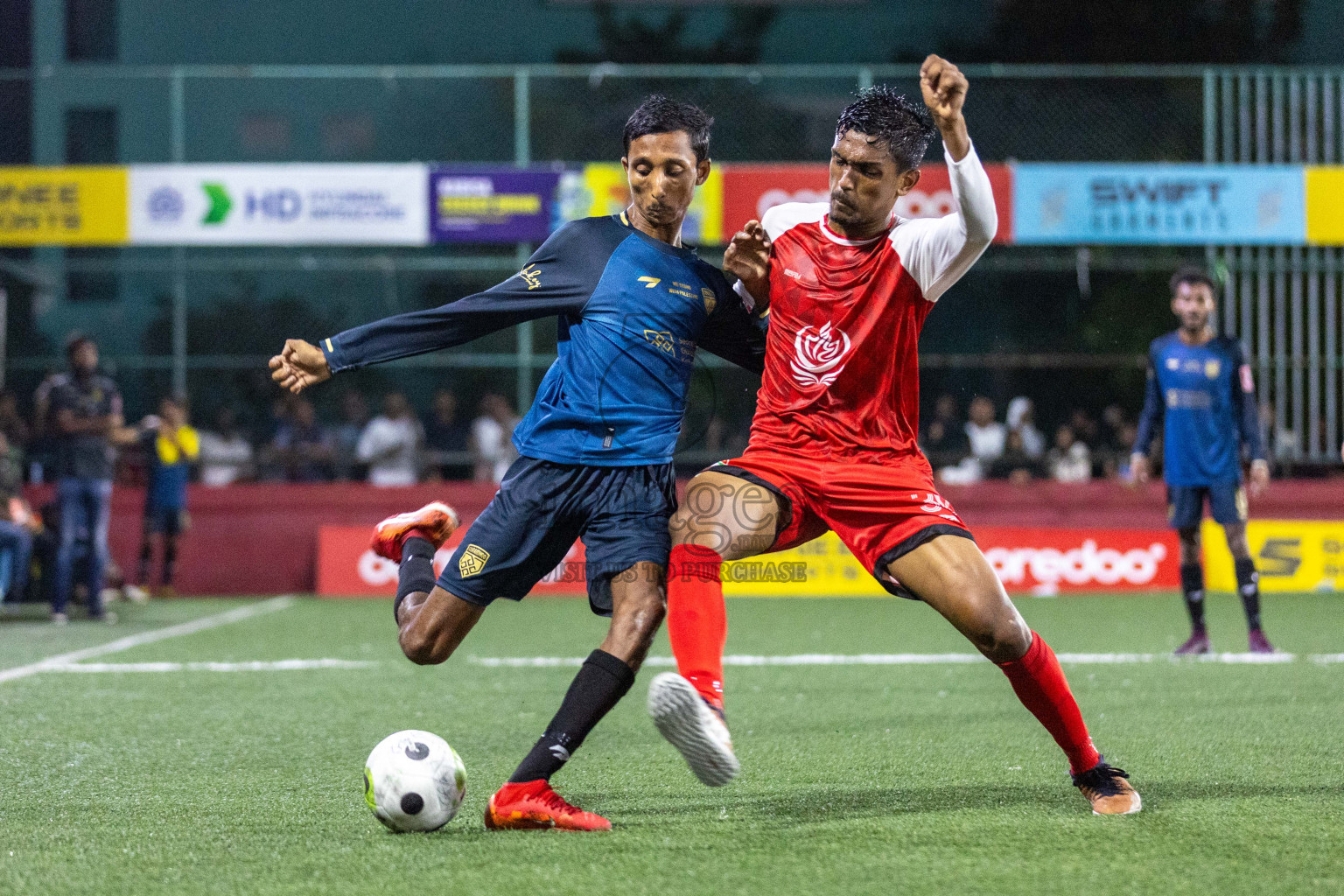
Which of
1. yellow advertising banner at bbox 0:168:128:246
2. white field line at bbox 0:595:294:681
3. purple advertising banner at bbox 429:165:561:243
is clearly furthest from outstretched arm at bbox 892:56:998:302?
yellow advertising banner at bbox 0:168:128:246

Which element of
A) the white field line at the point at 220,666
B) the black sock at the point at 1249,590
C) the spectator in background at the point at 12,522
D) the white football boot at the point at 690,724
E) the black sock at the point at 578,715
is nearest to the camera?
the white football boot at the point at 690,724

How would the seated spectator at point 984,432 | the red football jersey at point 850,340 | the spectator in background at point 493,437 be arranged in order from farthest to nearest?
the seated spectator at point 984,432
the spectator in background at point 493,437
the red football jersey at point 850,340

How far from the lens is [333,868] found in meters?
3.51

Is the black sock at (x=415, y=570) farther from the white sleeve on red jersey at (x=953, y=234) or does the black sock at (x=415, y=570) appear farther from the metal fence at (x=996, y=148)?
the metal fence at (x=996, y=148)

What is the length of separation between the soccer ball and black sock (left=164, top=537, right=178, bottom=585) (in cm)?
1063

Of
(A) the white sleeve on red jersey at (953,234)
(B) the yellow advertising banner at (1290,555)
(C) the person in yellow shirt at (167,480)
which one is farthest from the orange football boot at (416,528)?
(B) the yellow advertising banner at (1290,555)

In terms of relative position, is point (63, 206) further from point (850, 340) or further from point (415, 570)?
point (850, 340)

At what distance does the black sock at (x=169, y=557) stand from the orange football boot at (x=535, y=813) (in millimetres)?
10806

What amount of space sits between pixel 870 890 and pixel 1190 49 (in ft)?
62.1

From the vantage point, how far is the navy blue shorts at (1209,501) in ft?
28.6

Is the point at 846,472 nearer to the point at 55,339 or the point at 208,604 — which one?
the point at 208,604

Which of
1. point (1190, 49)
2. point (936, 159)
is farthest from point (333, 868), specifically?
point (1190, 49)

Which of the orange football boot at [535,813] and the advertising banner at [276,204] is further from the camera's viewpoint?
the advertising banner at [276,204]

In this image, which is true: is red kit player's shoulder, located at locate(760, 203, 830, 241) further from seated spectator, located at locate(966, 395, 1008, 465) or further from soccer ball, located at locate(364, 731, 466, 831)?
seated spectator, located at locate(966, 395, 1008, 465)
